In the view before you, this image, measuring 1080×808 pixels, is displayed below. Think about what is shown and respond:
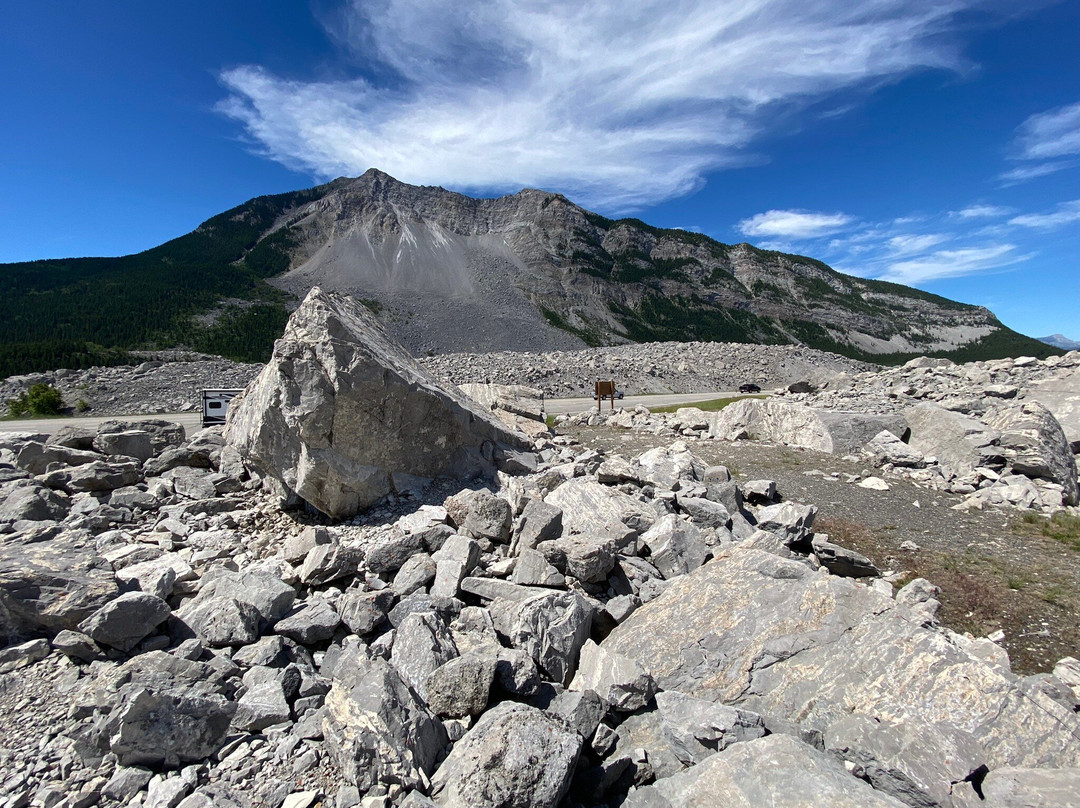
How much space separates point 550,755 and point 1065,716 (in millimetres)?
3805

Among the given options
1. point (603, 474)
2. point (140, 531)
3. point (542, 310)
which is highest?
point (542, 310)

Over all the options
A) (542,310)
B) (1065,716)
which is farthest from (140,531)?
(542,310)

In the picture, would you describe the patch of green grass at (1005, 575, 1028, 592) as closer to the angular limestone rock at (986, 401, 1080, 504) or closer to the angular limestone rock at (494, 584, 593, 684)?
the angular limestone rock at (986, 401, 1080, 504)

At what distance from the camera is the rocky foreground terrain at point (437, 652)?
11.0 feet

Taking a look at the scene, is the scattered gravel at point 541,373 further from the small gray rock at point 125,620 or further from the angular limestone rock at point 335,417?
the small gray rock at point 125,620

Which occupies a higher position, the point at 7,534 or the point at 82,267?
the point at 82,267

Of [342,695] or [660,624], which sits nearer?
[342,695]

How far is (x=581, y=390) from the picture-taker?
45.8 metres

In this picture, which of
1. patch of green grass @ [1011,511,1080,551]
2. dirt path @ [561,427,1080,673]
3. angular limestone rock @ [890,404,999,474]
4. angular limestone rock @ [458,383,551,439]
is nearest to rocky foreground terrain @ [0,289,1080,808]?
dirt path @ [561,427,1080,673]

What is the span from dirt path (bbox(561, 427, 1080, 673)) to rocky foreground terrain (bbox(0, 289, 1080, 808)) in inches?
31.1

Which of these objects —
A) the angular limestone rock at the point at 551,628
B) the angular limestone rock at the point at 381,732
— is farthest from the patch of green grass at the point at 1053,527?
the angular limestone rock at the point at 381,732

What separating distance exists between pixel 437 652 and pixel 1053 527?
12243 mm

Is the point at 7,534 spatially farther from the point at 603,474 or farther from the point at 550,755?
the point at 603,474

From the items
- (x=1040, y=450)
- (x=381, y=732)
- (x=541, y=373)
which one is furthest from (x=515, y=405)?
(x=541, y=373)
